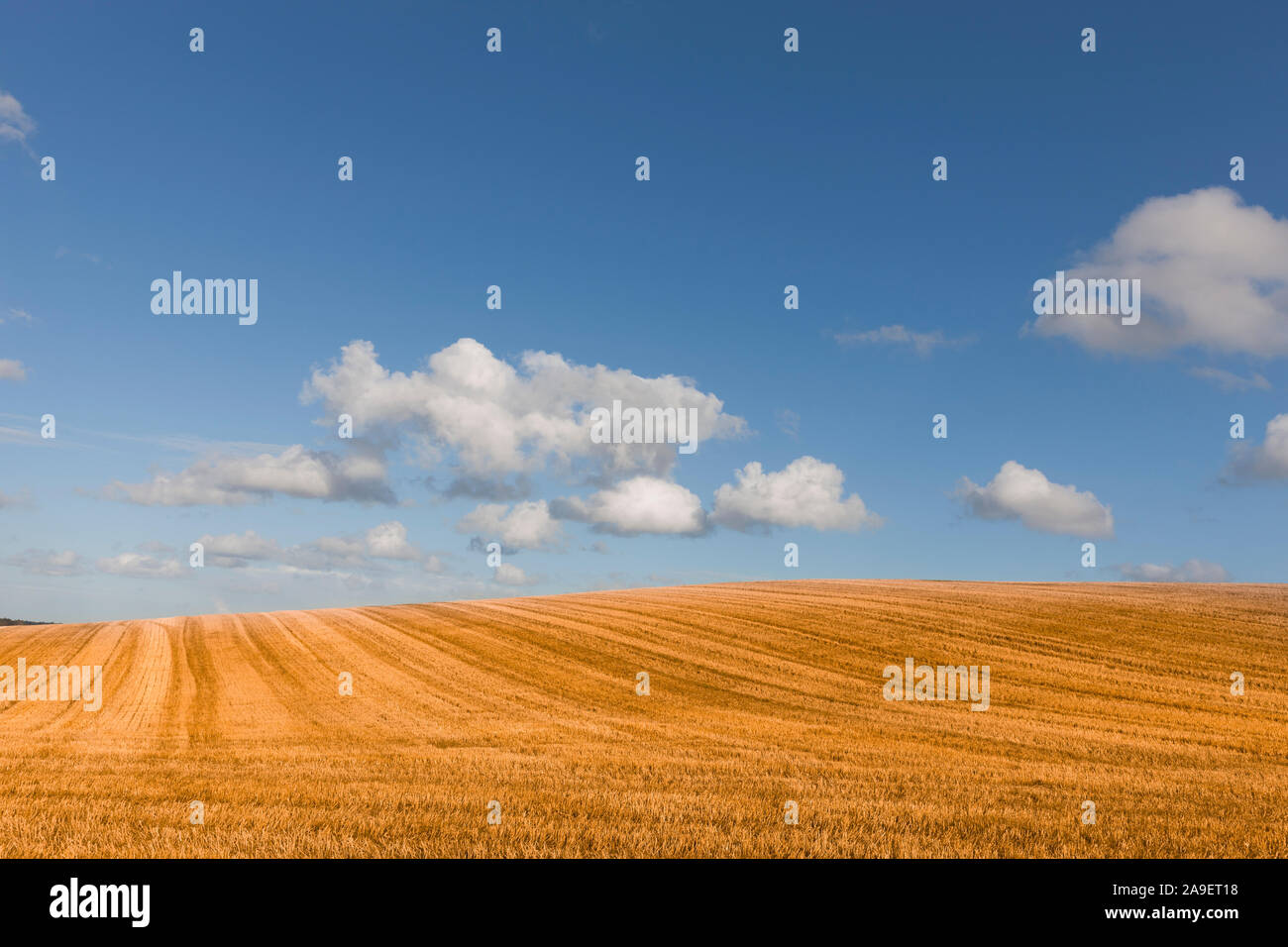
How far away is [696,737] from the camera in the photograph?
827 inches

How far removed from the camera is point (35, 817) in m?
11.3

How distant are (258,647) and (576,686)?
26439 millimetres

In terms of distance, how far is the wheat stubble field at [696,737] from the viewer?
34.2 ft

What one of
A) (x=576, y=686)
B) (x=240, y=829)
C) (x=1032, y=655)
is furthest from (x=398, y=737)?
(x=1032, y=655)

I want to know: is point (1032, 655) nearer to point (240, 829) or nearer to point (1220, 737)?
point (1220, 737)

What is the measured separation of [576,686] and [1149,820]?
2254 cm

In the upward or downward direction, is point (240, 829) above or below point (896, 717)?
above

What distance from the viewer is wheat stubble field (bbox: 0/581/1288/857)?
10.4 m

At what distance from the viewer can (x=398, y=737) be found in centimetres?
2238

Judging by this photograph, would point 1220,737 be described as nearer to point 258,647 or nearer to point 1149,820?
point 1149,820
